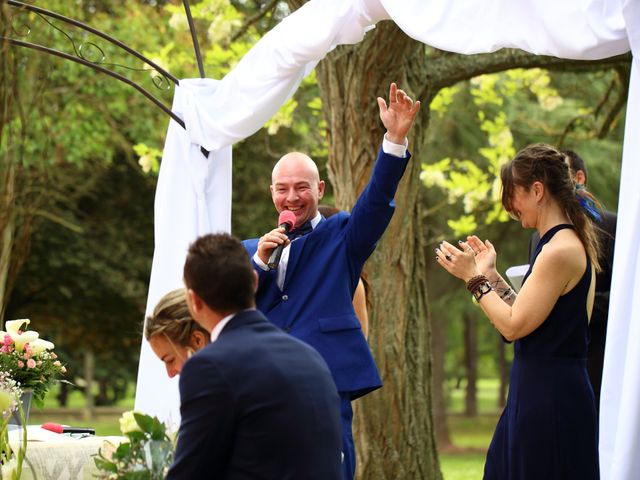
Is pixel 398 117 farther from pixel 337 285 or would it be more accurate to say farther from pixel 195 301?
pixel 195 301

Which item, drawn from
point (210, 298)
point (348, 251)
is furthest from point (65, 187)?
point (210, 298)

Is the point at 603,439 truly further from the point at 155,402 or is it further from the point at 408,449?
the point at 408,449

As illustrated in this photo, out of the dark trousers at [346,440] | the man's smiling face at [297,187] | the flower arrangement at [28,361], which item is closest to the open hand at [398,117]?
the man's smiling face at [297,187]

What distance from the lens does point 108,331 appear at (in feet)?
60.1

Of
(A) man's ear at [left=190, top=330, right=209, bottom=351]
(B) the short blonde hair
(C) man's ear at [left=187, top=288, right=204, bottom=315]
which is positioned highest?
(C) man's ear at [left=187, top=288, right=204, bottom=315]

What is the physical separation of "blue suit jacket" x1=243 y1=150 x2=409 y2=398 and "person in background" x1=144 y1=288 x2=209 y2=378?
949 mm

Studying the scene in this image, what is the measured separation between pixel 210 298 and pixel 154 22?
1352cm

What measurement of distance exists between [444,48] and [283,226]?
1.04 m

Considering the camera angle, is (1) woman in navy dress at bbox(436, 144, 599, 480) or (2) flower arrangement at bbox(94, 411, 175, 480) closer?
(2) flower arrangement at bbox(94, 411, 175, 480)

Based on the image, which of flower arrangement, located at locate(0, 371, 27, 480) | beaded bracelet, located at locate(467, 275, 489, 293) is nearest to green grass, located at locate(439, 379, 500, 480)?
beaded bracelet, located at locate(467, 275, 489, 293)

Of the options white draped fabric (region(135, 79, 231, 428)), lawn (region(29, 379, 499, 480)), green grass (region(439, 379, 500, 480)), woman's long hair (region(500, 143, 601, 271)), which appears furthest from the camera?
lawn (region(29, 379, 499, 480))

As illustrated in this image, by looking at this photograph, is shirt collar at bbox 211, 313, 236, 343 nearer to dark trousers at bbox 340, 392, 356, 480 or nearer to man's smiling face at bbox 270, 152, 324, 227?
dark trousers at bbox 340, 392, 356, 480

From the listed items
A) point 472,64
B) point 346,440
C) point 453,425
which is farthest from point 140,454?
point 453,425

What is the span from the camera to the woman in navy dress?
342 cm
